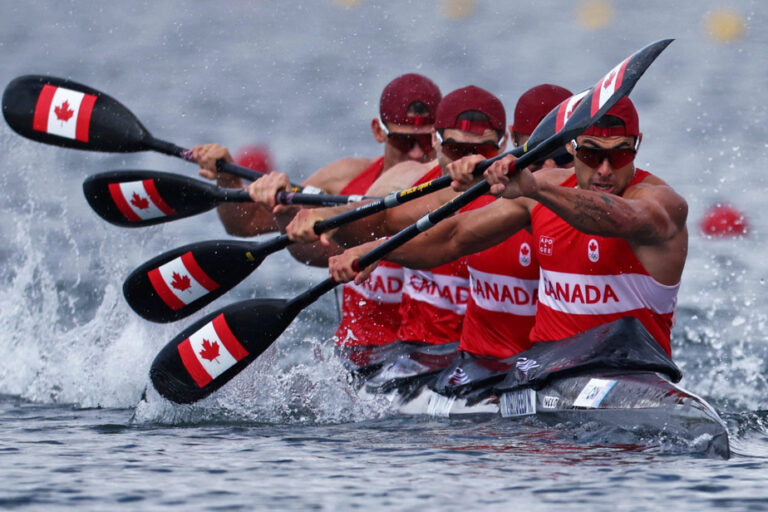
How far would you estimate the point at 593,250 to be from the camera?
6277 millimetres

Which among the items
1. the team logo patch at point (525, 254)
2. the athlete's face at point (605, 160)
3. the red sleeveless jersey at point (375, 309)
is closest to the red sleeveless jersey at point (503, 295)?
the team logo patch at point (525, 254)

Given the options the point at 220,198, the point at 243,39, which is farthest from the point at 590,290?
the point at 243,39

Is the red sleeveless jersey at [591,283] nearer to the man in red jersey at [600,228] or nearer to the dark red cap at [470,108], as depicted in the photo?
the man in red jersey at [600,228]

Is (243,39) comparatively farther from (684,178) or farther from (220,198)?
(220,198)

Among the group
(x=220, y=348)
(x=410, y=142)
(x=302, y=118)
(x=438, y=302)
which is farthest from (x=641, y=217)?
(x=302, y=118)

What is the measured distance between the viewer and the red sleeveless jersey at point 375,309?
8086mm

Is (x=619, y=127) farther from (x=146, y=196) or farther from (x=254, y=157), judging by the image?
(x=254, y=157)

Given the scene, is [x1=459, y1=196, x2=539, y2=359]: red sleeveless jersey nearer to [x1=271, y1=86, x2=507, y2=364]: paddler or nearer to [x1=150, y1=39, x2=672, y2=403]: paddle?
[x1=271, y1=86, x2=507, y2=364]: paddler

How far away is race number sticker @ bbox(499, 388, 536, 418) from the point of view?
20.9 ft

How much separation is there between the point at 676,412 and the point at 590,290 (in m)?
0.81

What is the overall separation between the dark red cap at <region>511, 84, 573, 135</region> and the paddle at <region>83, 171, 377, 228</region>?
5.34 feet

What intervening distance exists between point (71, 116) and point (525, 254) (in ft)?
10.5

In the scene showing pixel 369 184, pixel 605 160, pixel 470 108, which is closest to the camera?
pixel 605 160

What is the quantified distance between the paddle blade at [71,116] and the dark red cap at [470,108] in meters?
2.22
